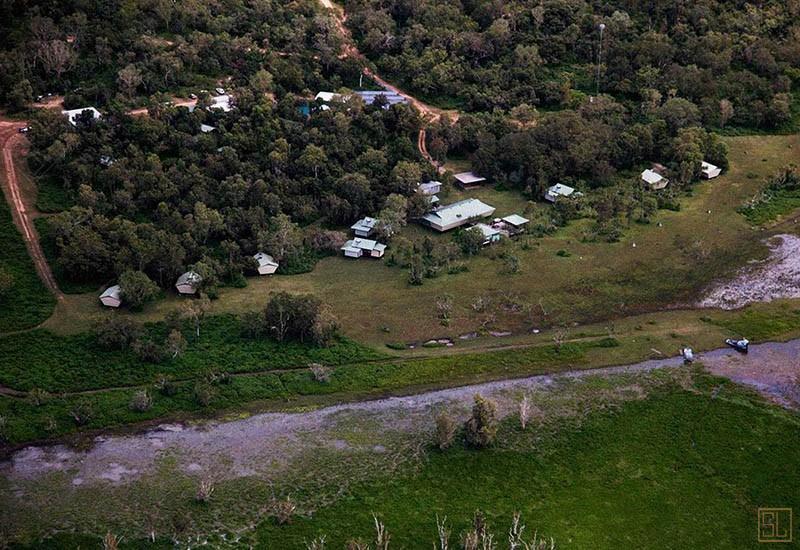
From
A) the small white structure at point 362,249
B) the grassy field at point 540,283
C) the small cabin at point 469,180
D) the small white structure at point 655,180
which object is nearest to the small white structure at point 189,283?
the grassy field at point 540,283

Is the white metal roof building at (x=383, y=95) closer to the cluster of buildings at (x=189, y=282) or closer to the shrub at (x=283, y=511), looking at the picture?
the cluster of buildings at (x=189, y=282)

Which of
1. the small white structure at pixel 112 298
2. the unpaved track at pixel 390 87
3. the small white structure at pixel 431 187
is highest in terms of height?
the unpaved track at pixel 390 87

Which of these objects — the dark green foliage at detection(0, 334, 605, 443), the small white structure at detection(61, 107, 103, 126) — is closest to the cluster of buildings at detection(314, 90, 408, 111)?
the small white structure at detection(61, 107, 103, 126)

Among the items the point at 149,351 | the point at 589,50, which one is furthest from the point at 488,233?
the point at 589,50

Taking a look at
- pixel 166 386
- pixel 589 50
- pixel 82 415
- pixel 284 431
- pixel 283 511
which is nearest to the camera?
pixel 283 511

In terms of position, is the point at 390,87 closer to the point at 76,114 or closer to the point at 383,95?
the point at 383,95

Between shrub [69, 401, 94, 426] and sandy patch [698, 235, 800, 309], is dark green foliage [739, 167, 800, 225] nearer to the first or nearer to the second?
sandy patch [698, 235, 800, 309]

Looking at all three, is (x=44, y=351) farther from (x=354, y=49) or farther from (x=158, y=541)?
(x=354, y=49)
